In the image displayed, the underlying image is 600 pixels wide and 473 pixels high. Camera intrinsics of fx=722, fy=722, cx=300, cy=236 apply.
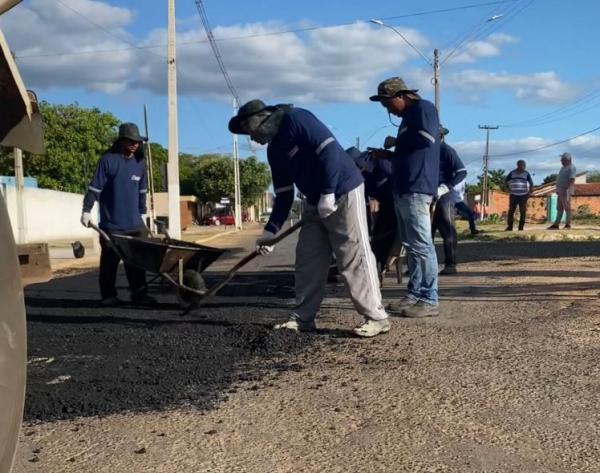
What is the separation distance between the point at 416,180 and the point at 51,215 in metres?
27.5

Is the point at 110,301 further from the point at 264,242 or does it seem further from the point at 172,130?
the point at 172,130

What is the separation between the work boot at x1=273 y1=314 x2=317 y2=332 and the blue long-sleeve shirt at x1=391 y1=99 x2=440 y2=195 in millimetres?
1460

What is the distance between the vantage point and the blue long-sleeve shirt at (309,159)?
5418mm

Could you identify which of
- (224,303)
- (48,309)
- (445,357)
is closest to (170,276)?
(224,303)

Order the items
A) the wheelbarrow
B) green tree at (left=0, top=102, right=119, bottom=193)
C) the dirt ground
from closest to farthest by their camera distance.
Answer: the dirt ground → the wheelbarrow → green tree at (left=0, top=102, right=119, bottom=193)

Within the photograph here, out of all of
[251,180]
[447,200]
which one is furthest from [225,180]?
[447,200]

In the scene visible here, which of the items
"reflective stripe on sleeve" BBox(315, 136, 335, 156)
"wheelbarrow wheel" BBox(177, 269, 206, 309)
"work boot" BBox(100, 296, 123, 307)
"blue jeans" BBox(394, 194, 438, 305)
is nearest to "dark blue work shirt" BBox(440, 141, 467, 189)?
"blue jeans" BBox(394, 194, 438, 305)

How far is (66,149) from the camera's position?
46.7m

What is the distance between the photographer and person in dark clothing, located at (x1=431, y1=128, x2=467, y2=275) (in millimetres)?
8938

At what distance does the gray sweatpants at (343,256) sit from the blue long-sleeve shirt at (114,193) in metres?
2.72

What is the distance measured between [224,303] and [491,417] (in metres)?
4.35

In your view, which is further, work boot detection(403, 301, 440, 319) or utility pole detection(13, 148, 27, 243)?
utility pole detection(13, 148, 27, 243)

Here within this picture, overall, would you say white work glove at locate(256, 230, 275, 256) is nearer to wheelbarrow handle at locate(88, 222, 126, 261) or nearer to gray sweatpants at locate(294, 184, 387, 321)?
gray sweatpants at locate(294, 184, 387, 321)

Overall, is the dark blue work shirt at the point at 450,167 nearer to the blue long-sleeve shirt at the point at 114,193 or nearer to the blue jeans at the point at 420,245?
the blue jeans at the point at 420,245
